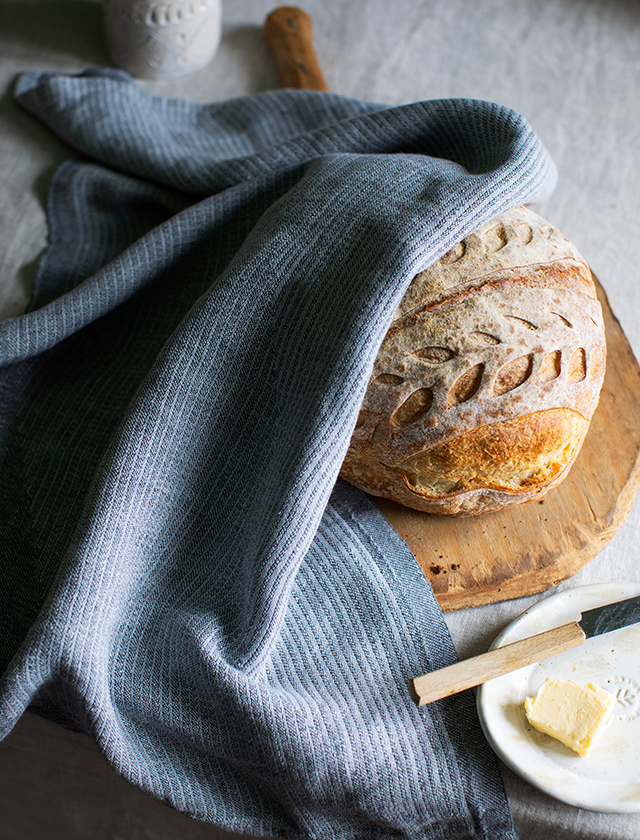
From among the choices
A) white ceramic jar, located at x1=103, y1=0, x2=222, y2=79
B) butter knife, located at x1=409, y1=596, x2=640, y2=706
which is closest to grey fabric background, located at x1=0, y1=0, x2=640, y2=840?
white ceramic jar, located at x1=103, y1=0, x2=222, y2=79

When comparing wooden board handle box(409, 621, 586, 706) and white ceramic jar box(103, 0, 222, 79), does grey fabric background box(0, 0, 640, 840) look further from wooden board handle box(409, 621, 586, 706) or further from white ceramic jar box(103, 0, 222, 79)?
wooden board handle box(409, 621, 586, 706)

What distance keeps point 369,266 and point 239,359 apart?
164 mm

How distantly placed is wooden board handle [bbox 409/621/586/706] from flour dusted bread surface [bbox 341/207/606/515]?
15 centimetres

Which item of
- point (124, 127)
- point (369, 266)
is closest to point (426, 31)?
point (124, 127)

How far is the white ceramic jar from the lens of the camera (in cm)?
109

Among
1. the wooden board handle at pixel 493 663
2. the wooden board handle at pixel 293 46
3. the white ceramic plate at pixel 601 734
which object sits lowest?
the white ceramic plate at pixel 601 734

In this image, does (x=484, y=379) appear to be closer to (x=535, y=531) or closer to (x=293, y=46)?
(x=535, y=531)

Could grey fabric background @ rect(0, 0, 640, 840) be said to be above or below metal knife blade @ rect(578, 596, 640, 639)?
above

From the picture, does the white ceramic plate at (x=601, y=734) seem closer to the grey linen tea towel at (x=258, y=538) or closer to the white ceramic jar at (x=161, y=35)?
the grey linen tea towel at (x=258, y=538)

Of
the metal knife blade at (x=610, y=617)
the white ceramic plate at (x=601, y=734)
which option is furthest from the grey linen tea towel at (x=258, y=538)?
the metal knife blade at (x=610, y=617)

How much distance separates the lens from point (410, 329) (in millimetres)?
710

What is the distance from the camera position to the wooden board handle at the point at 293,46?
3.98ft

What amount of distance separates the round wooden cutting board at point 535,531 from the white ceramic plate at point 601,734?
5 cm

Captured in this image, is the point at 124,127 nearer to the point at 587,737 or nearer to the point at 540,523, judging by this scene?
the point at 540,523
